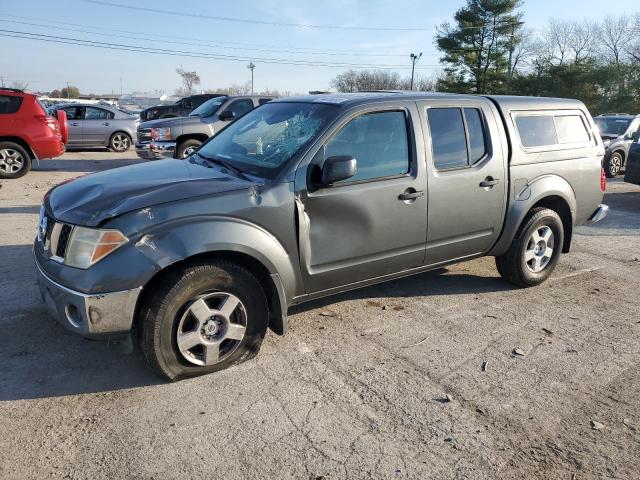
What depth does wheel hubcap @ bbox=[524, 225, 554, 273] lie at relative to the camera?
5031mm

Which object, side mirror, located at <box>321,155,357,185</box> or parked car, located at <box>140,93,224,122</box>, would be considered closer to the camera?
side mirror, located at <box>321,155,357,185</box>

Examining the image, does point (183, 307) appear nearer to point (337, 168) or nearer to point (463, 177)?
point (337, 168)

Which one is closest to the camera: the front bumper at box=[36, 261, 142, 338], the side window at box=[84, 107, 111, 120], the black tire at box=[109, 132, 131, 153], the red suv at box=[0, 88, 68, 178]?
the front bumper at box=[36, 261, 142, 338]

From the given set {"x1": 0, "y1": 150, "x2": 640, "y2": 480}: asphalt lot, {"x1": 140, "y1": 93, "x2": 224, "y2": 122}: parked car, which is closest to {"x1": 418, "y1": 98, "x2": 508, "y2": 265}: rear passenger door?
{"x1": 0, "y1": 150, "x2": 640, "y2": 480}: asphalt lot

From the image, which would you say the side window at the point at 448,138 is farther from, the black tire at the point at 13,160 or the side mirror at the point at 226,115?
the black tire at the point at 13,160

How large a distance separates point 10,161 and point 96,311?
9.76 metres

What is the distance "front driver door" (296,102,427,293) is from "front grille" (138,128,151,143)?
27.8ft

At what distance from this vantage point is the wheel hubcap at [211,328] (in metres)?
3.21

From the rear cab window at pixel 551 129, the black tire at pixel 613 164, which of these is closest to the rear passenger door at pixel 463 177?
the rear cab window at pixel 551 129

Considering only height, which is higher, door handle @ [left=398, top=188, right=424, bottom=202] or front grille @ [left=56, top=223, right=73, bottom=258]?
Answer: door handle @ [left=398, top=188, right=424, bottom=202]

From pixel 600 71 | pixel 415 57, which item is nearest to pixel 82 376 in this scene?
pixel 600 71

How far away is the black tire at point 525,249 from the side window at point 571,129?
2.54 ft

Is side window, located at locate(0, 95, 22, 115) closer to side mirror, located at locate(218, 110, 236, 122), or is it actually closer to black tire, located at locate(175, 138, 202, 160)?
black tire, located at locate(175, 138, 202, 160)

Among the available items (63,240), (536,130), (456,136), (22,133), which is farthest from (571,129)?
(22,133)
